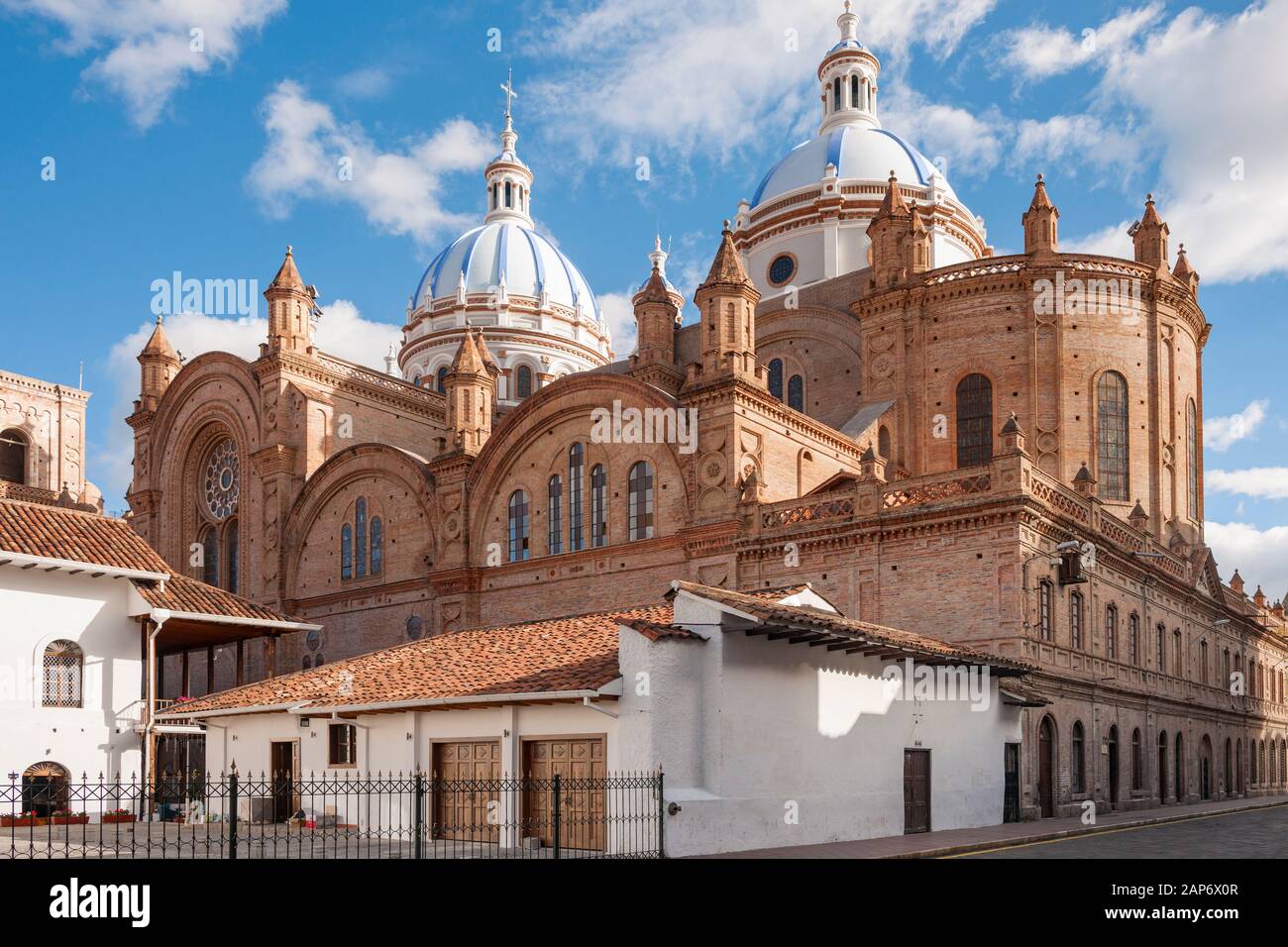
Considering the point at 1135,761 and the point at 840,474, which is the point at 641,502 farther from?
the point at 1135,761

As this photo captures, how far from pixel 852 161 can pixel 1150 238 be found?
14.7m

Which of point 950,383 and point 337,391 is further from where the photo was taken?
point 337,391

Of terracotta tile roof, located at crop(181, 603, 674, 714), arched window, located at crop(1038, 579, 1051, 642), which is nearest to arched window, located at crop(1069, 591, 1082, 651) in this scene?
arched window, located at crop(1038, 579, 1051, 642)

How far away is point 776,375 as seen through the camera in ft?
152

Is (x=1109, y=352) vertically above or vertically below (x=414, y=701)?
above

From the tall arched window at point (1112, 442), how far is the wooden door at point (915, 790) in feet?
60.0

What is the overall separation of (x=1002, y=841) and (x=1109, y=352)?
2218cm

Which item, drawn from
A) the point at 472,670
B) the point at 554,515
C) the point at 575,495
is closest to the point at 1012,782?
the point at 472,670

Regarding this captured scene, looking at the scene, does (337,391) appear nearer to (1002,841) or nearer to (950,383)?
(950,383)

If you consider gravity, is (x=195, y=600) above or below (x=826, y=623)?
above

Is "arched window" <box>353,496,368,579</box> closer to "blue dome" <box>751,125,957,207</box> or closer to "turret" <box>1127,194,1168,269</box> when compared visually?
"blue dome" <box>751,125,957,207</box>

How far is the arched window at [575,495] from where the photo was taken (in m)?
39.2

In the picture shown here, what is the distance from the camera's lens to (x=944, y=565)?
99.0 ft
